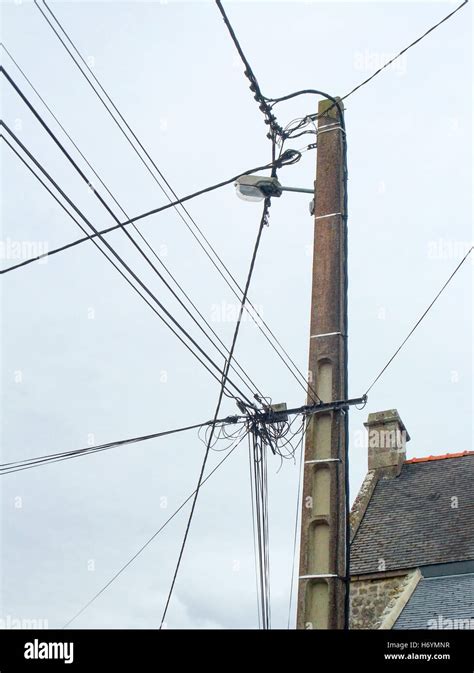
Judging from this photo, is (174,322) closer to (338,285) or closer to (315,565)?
(338,285)

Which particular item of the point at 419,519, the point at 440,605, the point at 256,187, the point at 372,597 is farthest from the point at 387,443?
the point at 256,187

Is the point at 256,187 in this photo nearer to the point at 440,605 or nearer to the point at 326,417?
the point at 326,417

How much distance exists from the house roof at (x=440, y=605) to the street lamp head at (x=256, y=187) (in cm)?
768

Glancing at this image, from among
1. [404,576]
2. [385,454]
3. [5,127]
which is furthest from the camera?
[385,454]

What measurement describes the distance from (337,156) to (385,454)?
35.6 ft

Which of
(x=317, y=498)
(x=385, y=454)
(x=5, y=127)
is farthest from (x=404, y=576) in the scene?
(x=5, y=127)

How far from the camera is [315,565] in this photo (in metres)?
9.41

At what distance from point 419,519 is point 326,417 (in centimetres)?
908

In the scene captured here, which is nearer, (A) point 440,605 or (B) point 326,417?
(B) point 326,417

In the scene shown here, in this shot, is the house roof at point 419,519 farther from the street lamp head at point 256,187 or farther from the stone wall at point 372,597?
the street lamp head at point 256,187

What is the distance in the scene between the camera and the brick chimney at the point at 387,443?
2044 centimetres

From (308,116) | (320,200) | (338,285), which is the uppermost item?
(308,116)

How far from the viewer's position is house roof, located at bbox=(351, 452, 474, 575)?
17078 mm

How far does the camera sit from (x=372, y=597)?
665 inches
